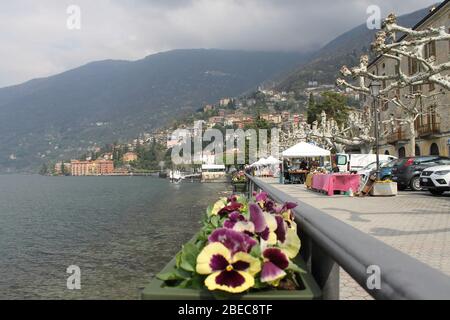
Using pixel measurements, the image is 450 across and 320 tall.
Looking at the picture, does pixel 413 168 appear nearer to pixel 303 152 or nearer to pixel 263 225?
pixel 303 152

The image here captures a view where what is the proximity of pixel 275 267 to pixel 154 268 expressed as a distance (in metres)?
11.2

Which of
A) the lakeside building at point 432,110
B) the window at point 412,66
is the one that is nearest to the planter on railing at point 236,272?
the lakeside building at point 432,110

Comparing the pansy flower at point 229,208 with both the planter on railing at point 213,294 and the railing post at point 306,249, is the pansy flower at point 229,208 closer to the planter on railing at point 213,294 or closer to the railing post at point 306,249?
the railing post at point 306,249

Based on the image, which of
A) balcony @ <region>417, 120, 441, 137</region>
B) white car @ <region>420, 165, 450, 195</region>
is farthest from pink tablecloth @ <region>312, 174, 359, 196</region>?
balcony @ <region>417, 120, 441, 137</region>

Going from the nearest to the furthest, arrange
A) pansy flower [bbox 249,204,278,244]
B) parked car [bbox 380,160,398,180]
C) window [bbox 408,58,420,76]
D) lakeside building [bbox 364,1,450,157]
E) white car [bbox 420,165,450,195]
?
pansy flower [bbox 249,204,278,244] → white car [bbox 420,165,450,195] → parked car [bbox 380,160,398,180] → lakeside building [bbox 364,1,450,157] → window [bbox 408,58,420,76]

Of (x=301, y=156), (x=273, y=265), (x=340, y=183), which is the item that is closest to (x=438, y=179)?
(x=340, y=183)

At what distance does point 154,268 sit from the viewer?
1243 centimetres

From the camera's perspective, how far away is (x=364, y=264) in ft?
5.05

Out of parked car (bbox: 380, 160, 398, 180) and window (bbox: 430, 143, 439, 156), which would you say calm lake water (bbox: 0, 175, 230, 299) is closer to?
parked car (bbox: 380, 160, 398, 180)

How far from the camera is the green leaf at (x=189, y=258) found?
178 centimetres

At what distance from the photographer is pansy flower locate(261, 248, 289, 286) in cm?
170

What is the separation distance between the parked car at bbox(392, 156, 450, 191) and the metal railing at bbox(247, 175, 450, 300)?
1988 centimetres

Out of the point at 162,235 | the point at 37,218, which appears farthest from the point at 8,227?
the point at 162,235

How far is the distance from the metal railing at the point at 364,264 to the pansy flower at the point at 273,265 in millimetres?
220
